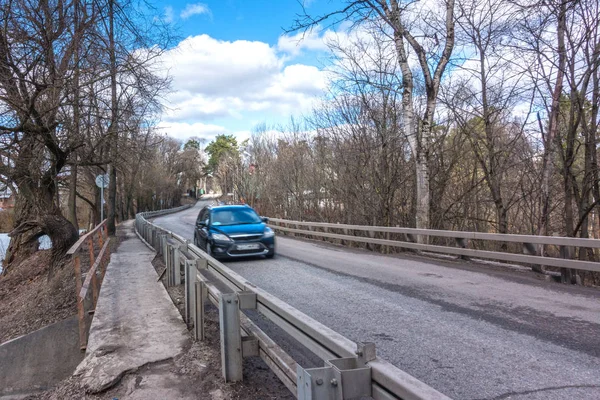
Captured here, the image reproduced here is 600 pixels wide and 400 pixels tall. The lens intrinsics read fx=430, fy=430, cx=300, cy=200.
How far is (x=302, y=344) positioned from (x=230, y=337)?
2.09 ft

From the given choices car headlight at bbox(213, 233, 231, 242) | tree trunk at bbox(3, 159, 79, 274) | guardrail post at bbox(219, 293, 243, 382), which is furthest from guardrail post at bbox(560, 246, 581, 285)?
tree trunk at bbox(3, 159, 79, 274)

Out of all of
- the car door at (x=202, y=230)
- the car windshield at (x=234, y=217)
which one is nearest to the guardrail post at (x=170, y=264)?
the car door at (x=202, y=230)

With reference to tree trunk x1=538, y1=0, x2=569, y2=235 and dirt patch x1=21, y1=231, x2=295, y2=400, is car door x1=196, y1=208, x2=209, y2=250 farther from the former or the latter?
tree trunk x1=538, y1=0, x2=569, y2=235

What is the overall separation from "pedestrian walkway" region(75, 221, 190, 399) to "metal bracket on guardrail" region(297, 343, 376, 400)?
206 cm

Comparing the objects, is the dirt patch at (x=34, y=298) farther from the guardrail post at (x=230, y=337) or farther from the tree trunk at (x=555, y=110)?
the tree trunk at (x=555, y=110)

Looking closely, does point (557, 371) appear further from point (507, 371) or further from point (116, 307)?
point (116, 307)

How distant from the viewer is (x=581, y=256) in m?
11.1

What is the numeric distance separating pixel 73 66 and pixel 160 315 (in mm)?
5721

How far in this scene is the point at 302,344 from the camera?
150 inches

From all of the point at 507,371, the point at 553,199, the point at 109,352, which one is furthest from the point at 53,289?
the point at 553,199

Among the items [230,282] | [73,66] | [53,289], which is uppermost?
[73,66]

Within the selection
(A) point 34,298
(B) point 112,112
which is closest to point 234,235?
(A) point 34,298

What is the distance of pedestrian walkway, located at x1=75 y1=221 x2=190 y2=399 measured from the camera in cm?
407

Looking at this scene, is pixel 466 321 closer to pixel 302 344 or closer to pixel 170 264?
pixel 302 344
